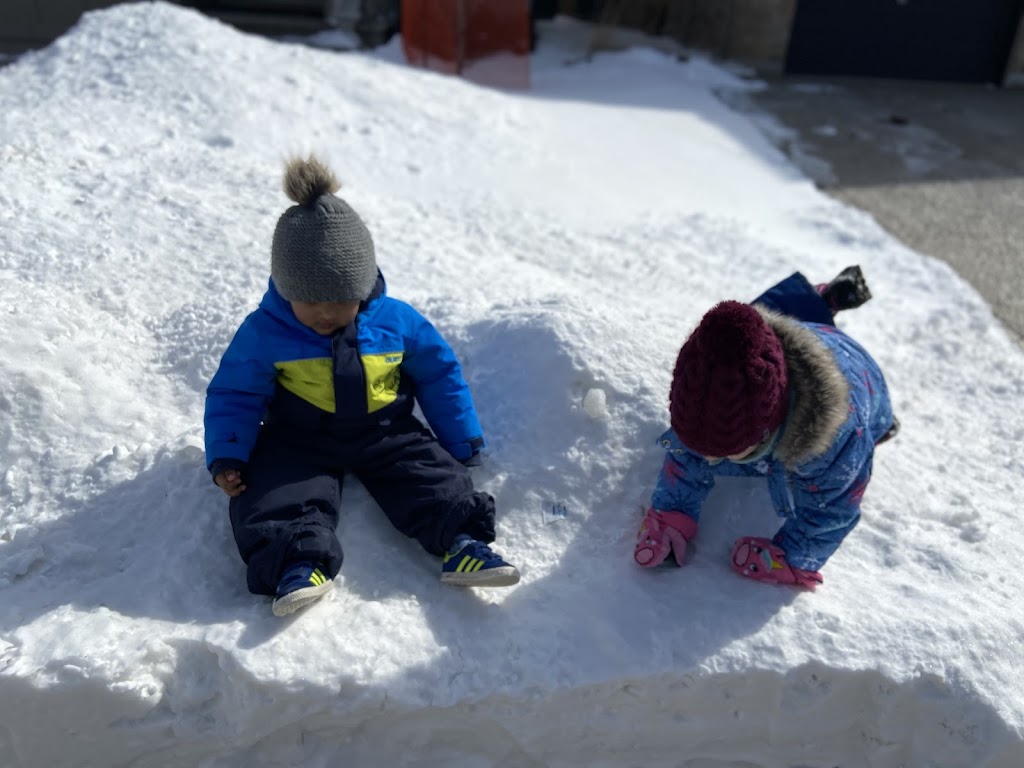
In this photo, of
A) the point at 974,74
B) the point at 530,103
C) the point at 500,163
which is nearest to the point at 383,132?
the point at 500,163

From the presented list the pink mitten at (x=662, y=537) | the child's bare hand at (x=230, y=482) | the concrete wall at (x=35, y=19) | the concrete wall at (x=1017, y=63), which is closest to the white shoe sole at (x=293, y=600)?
the child's bare hand at (x=230, y=482)

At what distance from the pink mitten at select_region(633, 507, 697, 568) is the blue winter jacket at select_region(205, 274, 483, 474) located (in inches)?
27.6

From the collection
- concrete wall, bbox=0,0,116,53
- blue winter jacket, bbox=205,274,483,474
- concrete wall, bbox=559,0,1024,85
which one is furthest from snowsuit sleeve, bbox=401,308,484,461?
concrete wall, bbox=0,0,116,53

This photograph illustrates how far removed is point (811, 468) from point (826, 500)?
12cm

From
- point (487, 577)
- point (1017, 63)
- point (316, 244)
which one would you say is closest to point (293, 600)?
point (487, 577)

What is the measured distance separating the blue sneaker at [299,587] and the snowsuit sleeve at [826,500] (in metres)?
1.16

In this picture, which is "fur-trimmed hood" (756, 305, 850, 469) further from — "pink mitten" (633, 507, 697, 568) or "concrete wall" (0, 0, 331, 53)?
"concrete wall" (0, 0, 331, 53)

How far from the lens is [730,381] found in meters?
1.92

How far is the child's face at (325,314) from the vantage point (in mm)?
2294

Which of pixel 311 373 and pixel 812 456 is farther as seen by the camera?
pixel 311 373

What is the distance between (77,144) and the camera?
410cm

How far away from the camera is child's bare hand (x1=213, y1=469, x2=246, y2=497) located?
2.26 m

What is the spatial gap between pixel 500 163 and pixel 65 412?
3.40m

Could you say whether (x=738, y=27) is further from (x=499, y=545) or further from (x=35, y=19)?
(x=499, y=545)
